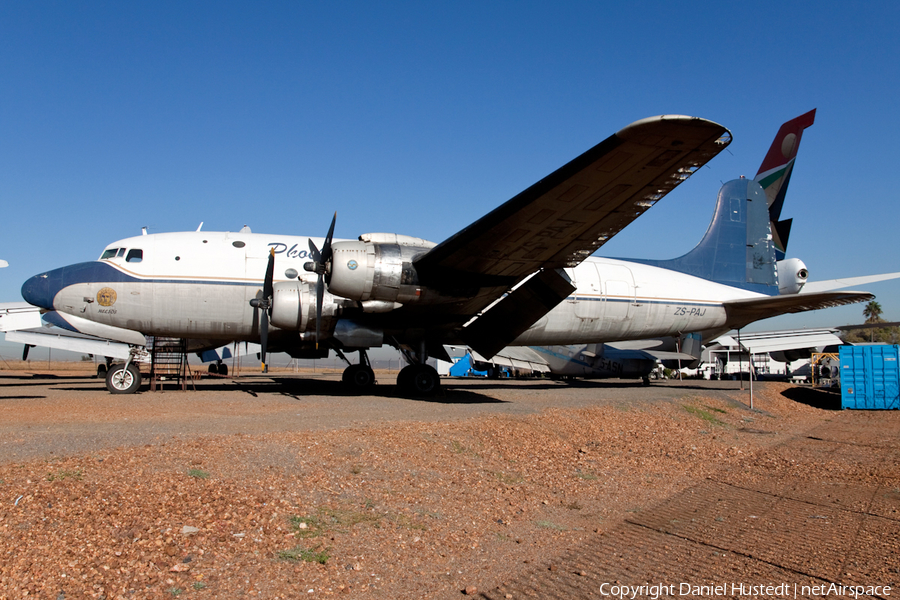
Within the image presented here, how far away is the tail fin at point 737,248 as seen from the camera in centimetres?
2083

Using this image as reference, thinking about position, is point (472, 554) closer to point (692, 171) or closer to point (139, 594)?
point (139, 594)

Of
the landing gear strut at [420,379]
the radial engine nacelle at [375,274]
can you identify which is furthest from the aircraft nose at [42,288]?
the landing gear strut at [420,379]

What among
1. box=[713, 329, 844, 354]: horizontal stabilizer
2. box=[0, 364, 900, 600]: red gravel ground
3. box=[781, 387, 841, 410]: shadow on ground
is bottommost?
box=[781, 387, 841, 410]: shadow on ground

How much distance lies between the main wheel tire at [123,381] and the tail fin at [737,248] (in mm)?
17456

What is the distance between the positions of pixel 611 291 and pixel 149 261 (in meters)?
14.3

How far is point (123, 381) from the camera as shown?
1638 cm

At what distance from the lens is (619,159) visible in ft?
29.0

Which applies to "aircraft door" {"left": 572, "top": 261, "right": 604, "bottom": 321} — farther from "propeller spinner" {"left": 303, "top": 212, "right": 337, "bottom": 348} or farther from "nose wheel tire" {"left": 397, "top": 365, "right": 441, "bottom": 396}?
"propeller spinner" {"left": 303, "top": 212, "right": 337, "bottom": 348}

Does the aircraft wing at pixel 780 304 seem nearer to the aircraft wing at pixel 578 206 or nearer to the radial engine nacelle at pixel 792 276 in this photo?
the radial engine nacelle at pixel 792 276

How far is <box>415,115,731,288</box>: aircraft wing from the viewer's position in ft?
26.6

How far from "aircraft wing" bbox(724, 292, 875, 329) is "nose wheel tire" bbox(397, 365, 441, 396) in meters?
11.5

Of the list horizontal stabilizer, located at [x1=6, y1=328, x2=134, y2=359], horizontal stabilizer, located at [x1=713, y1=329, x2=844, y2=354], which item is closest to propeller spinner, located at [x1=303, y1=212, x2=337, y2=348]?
horizontal stabilizer, located at [x1=6, y1=328, x2=134, y2=359]

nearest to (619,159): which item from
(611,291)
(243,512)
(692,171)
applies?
(692,171)

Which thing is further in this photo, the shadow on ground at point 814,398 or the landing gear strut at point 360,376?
the shadow on ground at point 814,398
